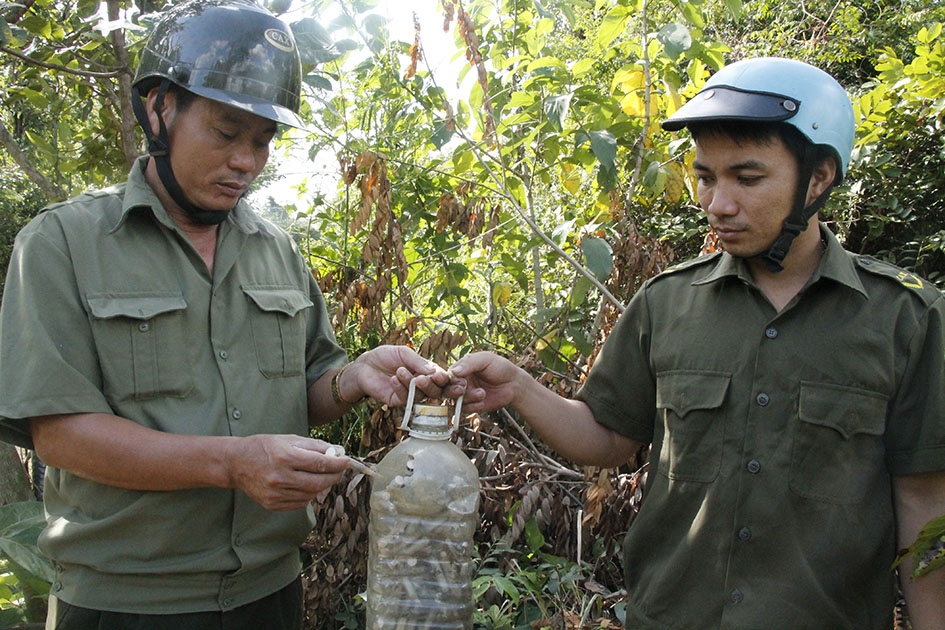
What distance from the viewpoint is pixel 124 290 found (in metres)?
2.12

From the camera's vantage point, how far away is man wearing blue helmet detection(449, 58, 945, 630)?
2025mm

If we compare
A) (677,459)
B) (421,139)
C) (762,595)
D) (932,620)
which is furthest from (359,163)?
(932,620)

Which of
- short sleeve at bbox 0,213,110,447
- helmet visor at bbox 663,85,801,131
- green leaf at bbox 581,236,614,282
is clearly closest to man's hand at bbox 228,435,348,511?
short sleeve at bbox 0,213,110,447

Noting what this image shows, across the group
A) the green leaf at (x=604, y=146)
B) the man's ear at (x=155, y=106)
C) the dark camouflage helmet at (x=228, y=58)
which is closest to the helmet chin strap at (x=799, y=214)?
the dark camouflage helmet at (x=228, y=58)

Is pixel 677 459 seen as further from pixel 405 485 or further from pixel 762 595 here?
pixel 405 485

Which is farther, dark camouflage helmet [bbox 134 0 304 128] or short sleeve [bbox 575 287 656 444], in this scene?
short sleeve [bbox 575 287 656 444]

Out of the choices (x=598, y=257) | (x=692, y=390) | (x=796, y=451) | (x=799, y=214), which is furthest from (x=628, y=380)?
(x=598, y=257)

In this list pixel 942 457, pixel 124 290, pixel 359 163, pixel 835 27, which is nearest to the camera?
pixel 942 457

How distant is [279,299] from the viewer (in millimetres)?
2477

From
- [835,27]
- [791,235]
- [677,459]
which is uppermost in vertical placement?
[835,27]

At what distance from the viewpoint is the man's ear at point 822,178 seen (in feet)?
7.13

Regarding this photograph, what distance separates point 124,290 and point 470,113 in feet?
7.77

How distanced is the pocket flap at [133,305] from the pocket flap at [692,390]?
131 cm

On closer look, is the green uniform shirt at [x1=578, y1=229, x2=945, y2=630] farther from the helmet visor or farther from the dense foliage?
the dense foliage
